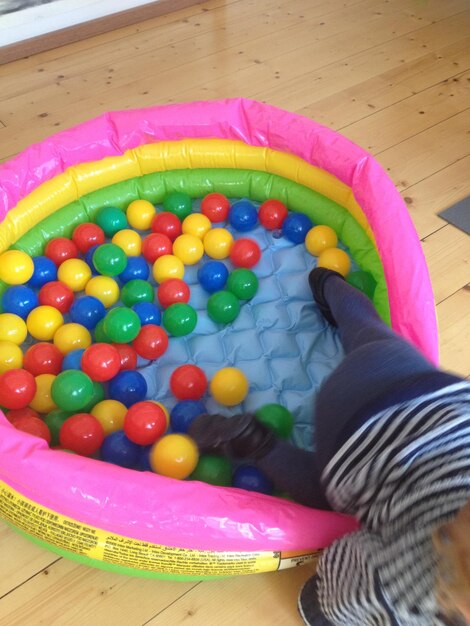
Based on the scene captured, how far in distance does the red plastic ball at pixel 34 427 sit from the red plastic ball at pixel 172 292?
0.39 metres

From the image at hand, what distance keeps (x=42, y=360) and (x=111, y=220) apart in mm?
423

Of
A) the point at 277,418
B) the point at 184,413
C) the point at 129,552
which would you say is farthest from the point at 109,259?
the point at 129,552

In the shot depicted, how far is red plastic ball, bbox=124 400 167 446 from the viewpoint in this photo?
1085mm

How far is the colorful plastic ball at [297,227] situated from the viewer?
1.48 meters

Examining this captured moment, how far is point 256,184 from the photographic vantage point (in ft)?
5.11

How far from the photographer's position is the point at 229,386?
1.18 m

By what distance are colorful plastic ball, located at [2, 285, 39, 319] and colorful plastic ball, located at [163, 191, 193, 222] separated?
1.37 feet

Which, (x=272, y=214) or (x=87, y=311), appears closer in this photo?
(x=87, y=311)

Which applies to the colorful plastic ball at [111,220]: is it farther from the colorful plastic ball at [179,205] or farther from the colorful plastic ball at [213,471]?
the colorful plastic ball at [213,471]

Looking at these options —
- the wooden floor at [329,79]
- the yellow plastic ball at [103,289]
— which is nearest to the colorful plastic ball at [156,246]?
the yellow plastic ball at [103,289]

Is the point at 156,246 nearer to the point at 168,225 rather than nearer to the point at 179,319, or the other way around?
the point at 168,225

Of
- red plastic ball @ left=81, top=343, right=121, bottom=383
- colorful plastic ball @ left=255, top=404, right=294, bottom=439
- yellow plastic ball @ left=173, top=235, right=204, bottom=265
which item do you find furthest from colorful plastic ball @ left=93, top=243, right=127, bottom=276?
colorful plastic ball @ left=255, top=404, right=294, bottom=439

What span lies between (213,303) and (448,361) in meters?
0.54

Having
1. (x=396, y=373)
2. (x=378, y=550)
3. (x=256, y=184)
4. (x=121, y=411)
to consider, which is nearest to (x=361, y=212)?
(x=256, y=184)
